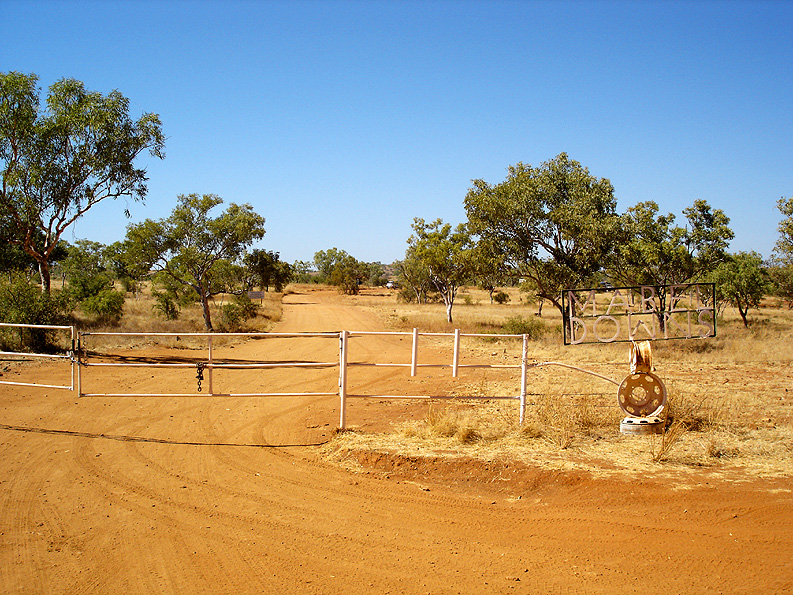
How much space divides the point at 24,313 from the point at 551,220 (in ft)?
65.7

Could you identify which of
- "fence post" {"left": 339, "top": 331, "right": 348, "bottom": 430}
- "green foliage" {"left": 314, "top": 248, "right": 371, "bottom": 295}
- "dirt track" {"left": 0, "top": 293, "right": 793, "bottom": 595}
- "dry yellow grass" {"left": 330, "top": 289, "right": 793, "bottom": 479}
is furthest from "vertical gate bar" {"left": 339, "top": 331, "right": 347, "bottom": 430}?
"green foliage" {"left": 314, "top": 248, "right": 371, "bottom": 295}

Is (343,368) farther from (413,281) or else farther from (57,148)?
(413,281)

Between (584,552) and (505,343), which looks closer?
(584,552)

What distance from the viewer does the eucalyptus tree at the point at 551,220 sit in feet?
74.7

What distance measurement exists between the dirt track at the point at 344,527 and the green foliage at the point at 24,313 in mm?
10584

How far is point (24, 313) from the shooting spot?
1811 cm

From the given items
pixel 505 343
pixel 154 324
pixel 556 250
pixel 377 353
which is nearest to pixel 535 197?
pixel 556 250

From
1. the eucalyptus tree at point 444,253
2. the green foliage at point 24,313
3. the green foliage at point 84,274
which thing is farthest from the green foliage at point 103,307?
the eucalyptus tree at point 444,253

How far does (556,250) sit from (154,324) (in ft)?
62.9

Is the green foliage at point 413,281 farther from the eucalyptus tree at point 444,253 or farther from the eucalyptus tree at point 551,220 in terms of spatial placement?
the eucalyptus tree at point 551,220

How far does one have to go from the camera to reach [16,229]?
62.5ft

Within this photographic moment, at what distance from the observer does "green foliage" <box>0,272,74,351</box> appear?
701 inches

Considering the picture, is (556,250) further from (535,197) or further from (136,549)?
(136,549)

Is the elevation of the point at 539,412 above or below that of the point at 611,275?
below
